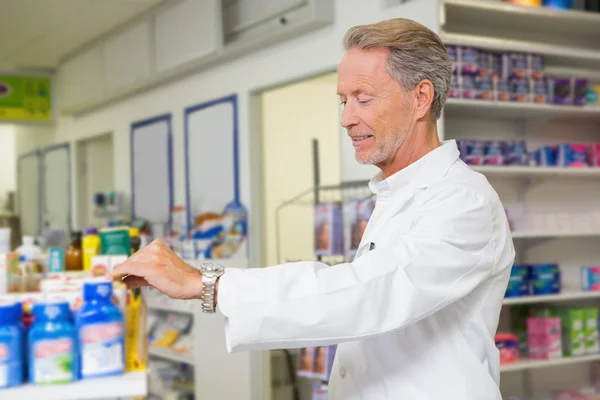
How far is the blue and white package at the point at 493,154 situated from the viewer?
3.54 metres

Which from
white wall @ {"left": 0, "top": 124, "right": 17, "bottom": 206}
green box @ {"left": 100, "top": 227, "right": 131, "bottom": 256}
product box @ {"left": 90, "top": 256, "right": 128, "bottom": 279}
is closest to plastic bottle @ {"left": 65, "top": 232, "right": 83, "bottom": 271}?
green box @ {"left": 100, "top": 227, "right": 131, "bottom": 256}

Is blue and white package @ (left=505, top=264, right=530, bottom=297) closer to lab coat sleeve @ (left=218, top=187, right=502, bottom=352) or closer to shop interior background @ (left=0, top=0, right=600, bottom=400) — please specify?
shop interior background @ (left=0, top=0, right=600, bottom=400)

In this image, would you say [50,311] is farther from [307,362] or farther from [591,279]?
[591,279]

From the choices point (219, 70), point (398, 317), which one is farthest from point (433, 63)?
point (219, 70)

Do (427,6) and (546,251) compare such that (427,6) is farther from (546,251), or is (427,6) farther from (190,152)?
(190,152)

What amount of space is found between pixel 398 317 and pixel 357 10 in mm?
2897

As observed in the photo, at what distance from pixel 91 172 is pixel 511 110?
532 centimetres

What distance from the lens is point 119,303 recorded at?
1.98 meters

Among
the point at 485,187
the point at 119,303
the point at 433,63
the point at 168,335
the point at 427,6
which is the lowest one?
the point at 168,335

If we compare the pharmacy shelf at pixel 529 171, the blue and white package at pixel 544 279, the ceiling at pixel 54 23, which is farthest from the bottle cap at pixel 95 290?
the ceiling at pixel 54 23

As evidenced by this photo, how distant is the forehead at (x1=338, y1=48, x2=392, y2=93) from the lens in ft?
4.79

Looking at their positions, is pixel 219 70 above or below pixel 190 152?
above

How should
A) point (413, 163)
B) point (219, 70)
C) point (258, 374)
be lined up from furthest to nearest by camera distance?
point (219, 70)
point (258, 374)
point (413, 163)

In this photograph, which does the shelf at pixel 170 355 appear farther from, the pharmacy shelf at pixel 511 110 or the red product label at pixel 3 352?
the red product label at pixel 3 352
